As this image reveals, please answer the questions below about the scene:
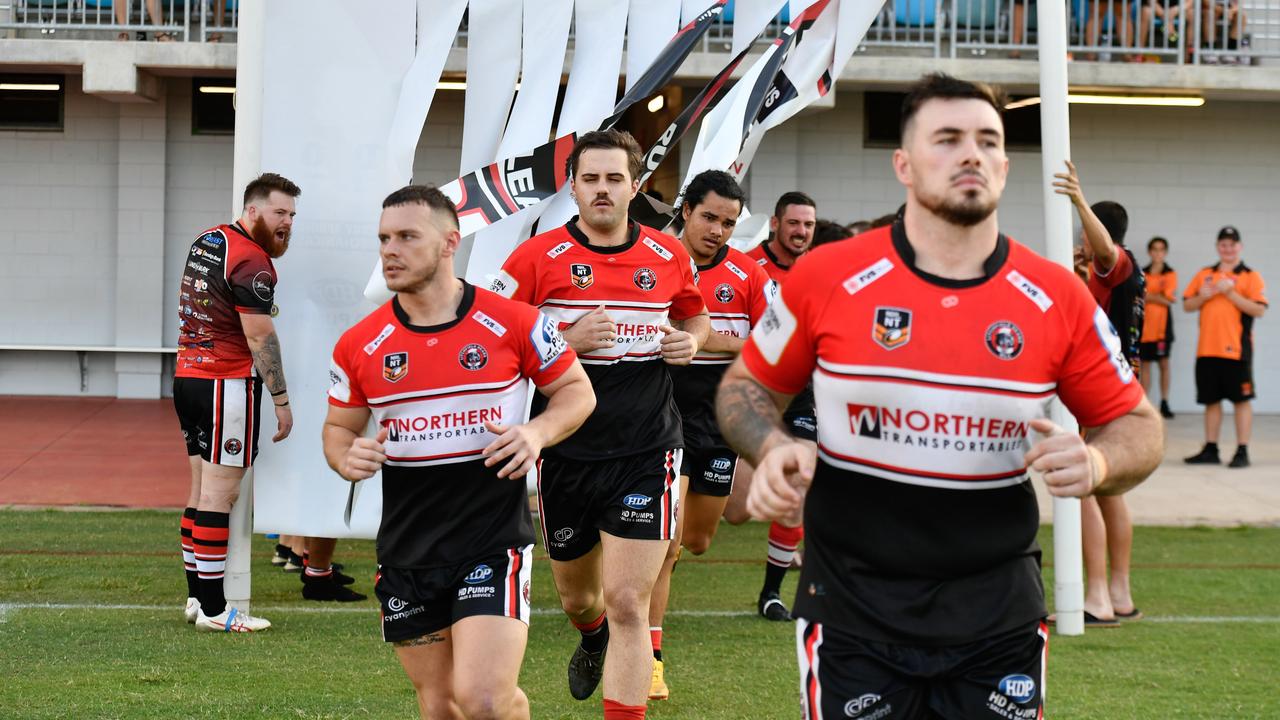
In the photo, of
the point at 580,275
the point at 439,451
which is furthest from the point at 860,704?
the point at 580,275

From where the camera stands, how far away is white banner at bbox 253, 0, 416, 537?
7.63 m

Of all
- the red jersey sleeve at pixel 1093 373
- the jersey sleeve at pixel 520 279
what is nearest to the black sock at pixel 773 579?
the jersey sleeve at pixel 520 279

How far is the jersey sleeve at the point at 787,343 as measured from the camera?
3.38 meters

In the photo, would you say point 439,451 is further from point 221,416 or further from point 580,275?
point 221,416

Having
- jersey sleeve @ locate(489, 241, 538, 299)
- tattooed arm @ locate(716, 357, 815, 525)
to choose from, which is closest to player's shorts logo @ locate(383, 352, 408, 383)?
tattooed arm @ locate(716, 357, 815, 525)

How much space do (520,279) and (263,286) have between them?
6.19 feet

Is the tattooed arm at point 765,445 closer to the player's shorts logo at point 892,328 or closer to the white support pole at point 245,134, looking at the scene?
the player's shorts logo at point 892,328

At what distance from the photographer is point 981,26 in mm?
17953

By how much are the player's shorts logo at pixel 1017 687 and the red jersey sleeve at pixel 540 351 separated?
1.92 meters

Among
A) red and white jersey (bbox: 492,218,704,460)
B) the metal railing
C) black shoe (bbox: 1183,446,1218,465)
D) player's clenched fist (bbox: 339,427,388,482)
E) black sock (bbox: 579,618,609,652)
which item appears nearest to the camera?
player's clenched fist (bbox: 339,427,388,482)

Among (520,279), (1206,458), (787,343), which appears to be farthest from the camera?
(1206,458)

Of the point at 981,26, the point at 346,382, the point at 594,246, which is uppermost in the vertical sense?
the point at 981,26

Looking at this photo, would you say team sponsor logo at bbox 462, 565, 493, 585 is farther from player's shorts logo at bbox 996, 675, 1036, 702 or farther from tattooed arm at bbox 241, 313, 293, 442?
tattooed arm at bbox 241, 313, 293, 442

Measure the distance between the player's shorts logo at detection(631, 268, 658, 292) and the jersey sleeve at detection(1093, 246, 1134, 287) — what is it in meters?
2.67
